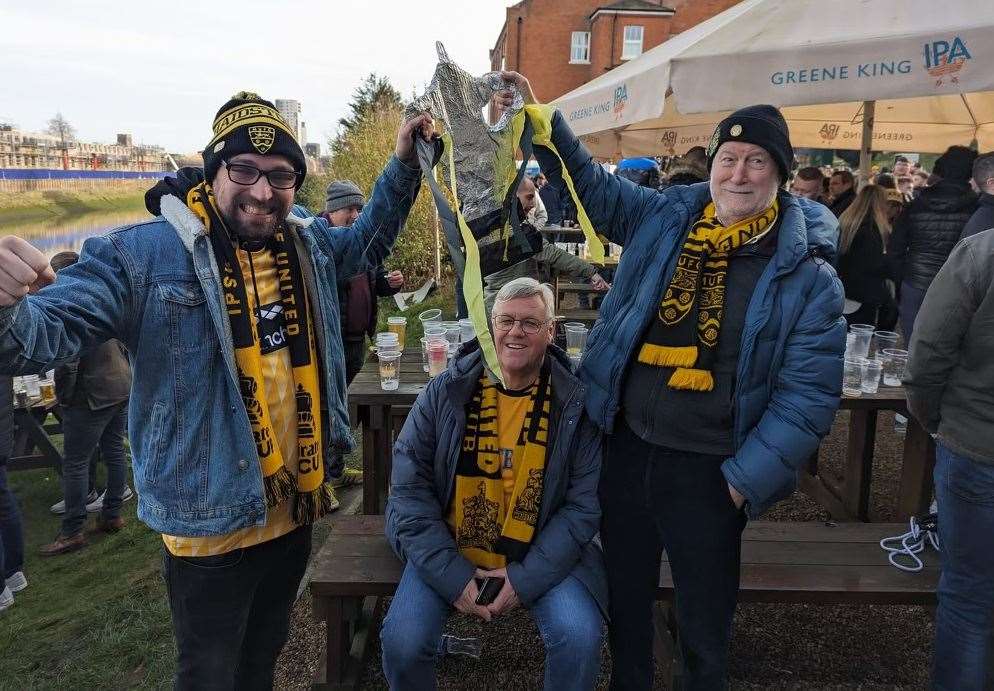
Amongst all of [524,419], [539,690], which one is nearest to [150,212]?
[524,419]

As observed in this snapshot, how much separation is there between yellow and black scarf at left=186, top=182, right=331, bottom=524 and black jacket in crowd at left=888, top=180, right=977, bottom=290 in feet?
16.3

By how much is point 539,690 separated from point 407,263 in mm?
9465

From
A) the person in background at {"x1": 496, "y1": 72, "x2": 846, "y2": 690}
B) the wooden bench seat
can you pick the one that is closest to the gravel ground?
the wooden bench seat

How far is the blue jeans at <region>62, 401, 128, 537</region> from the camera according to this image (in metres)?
3.81

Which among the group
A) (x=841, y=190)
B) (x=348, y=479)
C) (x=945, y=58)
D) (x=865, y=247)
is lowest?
(x=348, y=479)

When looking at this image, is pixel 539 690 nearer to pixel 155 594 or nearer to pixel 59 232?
pixel 155 594

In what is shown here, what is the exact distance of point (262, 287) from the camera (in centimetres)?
174

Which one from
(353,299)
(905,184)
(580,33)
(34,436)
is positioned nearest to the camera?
(353,299)

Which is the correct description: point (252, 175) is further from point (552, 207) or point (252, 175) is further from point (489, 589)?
point (552, 207)

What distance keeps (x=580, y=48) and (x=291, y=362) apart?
31.6 meters

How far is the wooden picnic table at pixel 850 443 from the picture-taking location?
3.00 m

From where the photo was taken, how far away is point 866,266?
16.1 ft

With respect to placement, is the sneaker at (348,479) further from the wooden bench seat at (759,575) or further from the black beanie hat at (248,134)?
the black beanie hat at (248,134)

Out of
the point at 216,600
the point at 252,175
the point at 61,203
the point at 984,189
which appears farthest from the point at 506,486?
the point at 61,203
